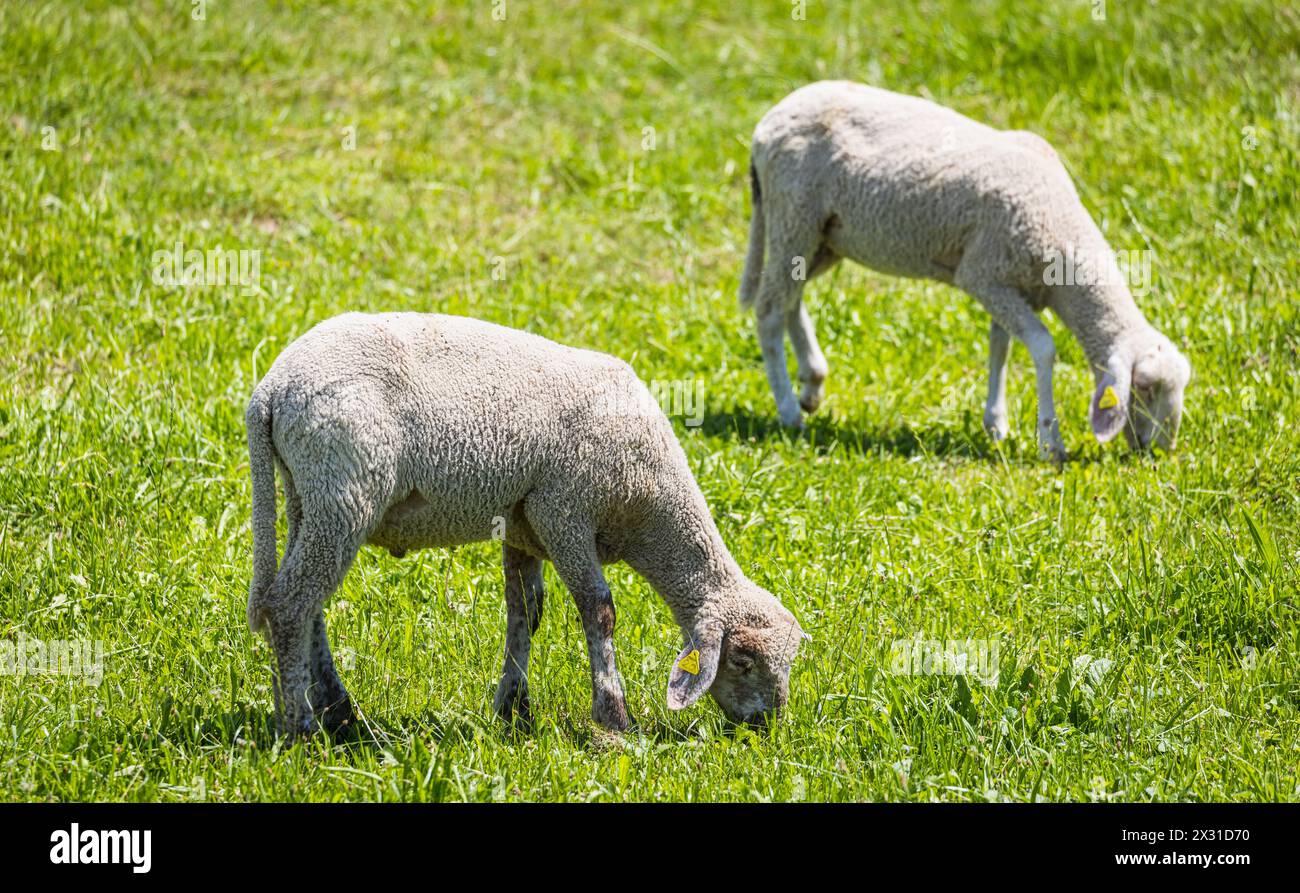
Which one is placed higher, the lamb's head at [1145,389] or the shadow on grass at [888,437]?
the lamb's head at [1145,389]

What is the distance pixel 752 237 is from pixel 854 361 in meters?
1.01

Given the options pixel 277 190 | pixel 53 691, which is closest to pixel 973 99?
pixel 277 190

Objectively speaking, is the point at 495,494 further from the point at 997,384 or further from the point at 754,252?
the point at 997,384

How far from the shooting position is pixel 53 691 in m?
4.89

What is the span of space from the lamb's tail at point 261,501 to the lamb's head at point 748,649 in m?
1.35

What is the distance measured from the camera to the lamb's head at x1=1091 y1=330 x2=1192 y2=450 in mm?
7480

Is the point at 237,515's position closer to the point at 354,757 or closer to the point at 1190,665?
the point at 354,757

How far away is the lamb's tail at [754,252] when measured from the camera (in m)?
8.36

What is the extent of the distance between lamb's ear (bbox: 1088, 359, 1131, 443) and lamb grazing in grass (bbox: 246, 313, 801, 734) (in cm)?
292

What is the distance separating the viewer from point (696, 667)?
15.9 ft
